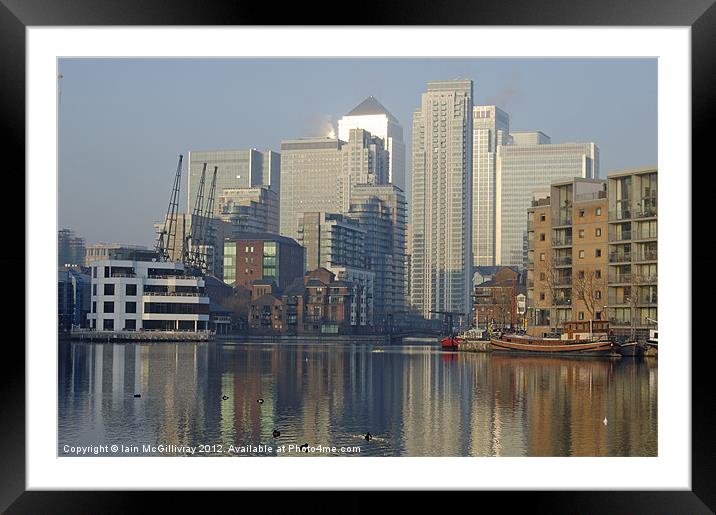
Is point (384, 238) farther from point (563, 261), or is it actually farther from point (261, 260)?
point (563, 261)

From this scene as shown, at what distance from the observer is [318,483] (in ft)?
14.6

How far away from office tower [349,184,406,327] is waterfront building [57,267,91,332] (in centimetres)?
1890

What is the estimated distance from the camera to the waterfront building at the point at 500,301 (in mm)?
45781

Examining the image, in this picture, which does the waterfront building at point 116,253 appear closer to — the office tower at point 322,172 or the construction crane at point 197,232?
the construction crane at point 197,232

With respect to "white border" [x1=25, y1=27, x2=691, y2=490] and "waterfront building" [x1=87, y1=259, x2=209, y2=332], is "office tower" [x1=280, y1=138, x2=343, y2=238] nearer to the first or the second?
"waterfront building" [x1=87, y1=259, x2=209, y2=332]

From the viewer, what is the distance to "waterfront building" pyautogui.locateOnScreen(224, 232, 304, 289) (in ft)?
183

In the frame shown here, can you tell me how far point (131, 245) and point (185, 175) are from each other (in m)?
7.19

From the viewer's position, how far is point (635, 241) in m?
29.6

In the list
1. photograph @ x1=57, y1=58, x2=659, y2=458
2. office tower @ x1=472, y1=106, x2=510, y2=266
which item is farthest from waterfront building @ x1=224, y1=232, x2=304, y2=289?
office tower @ x1=472, y1=106, x2=510, y2=266

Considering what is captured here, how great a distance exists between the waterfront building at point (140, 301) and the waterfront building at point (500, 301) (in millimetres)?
13120

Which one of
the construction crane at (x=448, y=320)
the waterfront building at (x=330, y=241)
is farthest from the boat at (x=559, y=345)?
the waterfront building at (x=330, y=241)

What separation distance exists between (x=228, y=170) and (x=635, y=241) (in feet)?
122

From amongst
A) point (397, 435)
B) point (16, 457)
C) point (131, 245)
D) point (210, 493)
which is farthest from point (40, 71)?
point (131, 245)

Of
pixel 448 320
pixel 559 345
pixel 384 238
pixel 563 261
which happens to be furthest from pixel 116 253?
pixel 559 345
